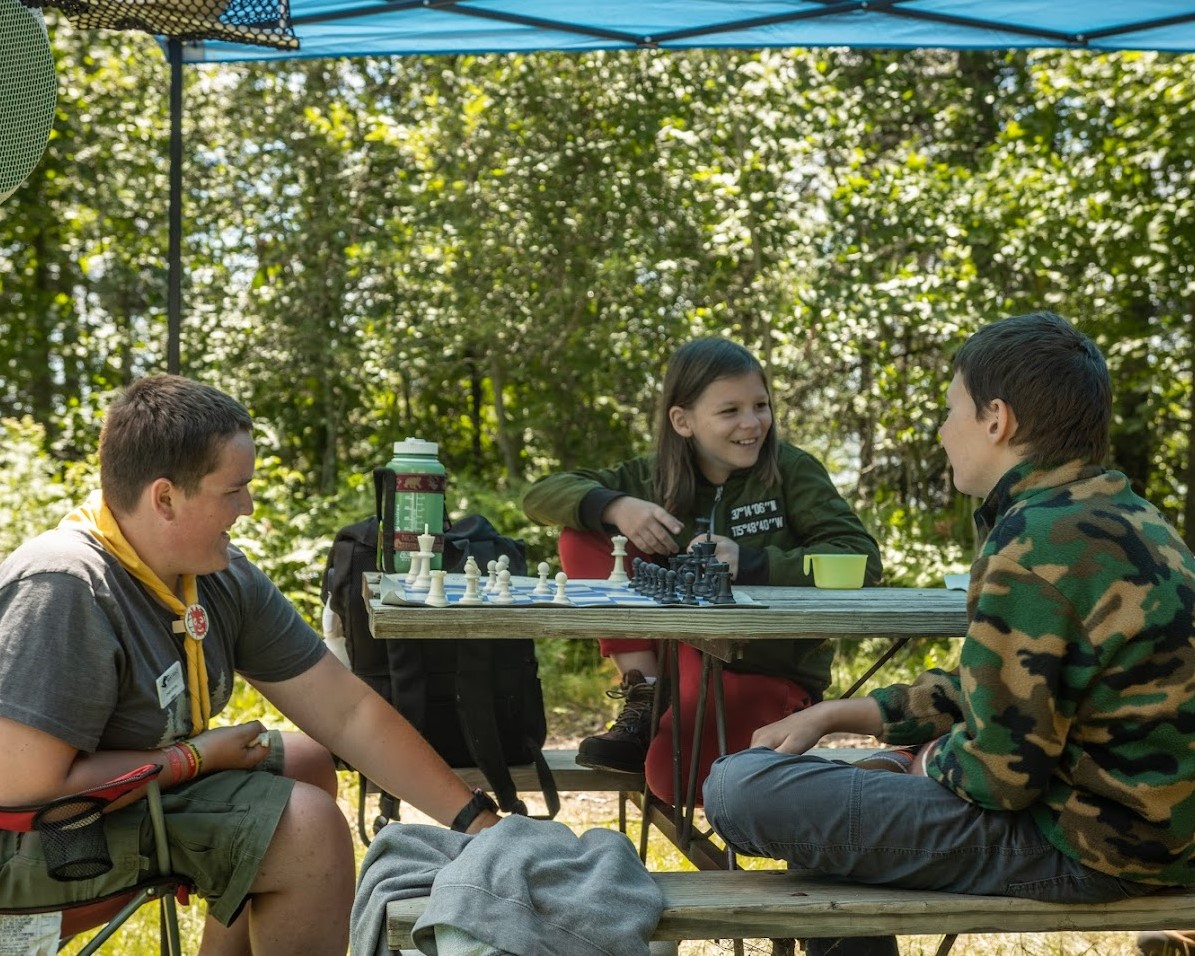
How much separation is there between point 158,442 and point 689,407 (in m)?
1.60

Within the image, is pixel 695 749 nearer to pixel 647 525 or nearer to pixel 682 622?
pixel 682 622

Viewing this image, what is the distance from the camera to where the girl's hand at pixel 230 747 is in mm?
2482

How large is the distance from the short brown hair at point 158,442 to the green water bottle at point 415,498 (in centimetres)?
58

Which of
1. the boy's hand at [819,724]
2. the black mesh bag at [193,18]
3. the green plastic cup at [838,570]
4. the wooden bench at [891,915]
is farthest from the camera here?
the black mesh bag at [193,18]

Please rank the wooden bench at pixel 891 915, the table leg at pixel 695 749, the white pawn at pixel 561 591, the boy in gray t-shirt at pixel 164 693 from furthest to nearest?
the table leg at pixel 695 749 → the white pawn at pixel 561 591 → the boy in gray t-shirt at pixel 164 693 → the wooden bench at pixel 891 915

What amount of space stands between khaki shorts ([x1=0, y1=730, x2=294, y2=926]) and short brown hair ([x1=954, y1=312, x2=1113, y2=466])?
1.47 m

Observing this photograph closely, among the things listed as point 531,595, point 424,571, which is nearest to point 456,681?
point 424,571

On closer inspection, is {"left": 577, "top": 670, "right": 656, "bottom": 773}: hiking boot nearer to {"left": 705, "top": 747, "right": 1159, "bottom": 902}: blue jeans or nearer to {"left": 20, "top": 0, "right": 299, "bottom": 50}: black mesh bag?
{"left": 705, "top": 747, "right": 1159, "bottom": 902}: blue jeans

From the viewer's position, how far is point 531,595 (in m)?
2.71

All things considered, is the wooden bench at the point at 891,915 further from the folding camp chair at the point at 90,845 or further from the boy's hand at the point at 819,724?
the folding camp chair at the point at 90,845

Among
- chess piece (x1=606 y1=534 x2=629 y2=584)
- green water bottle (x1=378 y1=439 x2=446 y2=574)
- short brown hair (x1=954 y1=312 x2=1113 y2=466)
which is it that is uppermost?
short brown hair (x1=954 y1=312 x2=1113 y2=466)

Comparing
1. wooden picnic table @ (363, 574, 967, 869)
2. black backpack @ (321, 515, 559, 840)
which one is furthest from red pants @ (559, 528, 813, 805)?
wooden picnic table @ (363, 574, 967, 869)

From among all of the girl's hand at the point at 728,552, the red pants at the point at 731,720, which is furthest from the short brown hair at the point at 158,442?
the red pants at the point at 731,720

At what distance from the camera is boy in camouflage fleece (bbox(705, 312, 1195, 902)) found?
200 centimetres
